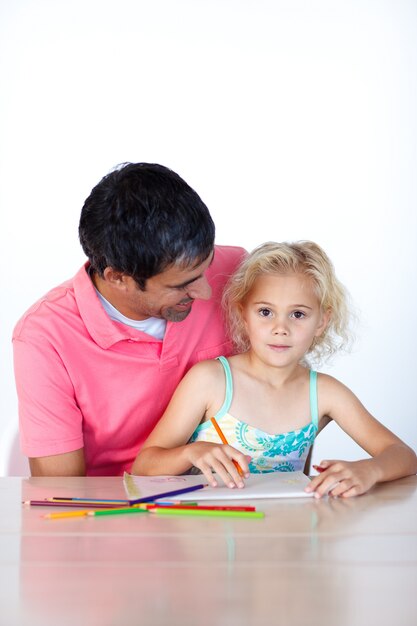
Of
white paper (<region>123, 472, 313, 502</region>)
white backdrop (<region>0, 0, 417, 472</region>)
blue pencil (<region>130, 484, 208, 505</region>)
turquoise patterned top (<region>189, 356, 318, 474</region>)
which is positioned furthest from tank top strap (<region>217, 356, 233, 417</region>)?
white backdrop (<region>0, 0, 417, 472</region>)

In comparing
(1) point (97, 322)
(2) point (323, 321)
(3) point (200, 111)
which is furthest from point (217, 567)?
(3) point (200, 111)

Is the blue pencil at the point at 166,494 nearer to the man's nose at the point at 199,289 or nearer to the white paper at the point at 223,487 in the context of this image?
the white paper at the point at 223,487

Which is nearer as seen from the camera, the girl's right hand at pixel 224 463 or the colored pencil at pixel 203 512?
the colored pencil at pixel 203 512

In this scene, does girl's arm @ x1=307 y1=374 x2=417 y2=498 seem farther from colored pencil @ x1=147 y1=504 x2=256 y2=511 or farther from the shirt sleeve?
the shirt sleeve

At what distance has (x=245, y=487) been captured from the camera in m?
1.51

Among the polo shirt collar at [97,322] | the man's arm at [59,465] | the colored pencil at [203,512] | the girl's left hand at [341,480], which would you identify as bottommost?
the man's arm at [59,465]

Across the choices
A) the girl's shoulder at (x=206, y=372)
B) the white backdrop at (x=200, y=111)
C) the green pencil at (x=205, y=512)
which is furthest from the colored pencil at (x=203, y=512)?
the white backdrop at (x=200, y=111)

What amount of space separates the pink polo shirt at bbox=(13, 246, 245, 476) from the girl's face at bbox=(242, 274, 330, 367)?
0.50 feet

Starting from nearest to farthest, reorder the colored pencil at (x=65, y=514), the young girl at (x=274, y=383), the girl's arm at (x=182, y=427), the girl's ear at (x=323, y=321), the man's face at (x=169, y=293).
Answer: the colored pencil at (x=65, y=514) < the girl's arm at (x=182, y=427) < the man's face at (x=169, y=293) < the young girl at (x=274, y=383) < the girl's ear at (x=323, y=321)

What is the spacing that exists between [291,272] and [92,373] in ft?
1.46

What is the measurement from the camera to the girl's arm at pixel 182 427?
1.62m

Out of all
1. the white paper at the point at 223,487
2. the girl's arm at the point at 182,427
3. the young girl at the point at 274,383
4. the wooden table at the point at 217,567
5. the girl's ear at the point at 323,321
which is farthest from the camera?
the girl's ear at the point at 323,321

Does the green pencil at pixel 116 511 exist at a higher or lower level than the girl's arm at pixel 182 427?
lower

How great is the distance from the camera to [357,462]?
1.56 m
